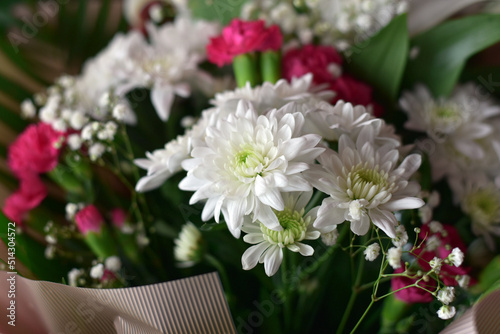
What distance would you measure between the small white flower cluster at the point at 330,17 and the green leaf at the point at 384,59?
1.1 inches

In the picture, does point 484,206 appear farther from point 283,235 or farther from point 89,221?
point 89,221

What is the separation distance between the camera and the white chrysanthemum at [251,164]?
1.01 ft

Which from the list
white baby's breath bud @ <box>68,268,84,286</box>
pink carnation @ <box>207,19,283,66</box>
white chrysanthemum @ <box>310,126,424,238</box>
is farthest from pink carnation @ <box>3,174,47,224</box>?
white chrysanthemum @ <box>310,126,424,238</box>

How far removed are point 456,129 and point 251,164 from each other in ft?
1.08

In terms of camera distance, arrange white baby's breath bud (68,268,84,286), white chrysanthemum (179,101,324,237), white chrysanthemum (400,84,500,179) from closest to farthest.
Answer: white chrysanthemum (179,101,324,237), white baby's breath bud (68,268,84,286), white chrysanthemum (400,84,500,179)

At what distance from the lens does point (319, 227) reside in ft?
1.02

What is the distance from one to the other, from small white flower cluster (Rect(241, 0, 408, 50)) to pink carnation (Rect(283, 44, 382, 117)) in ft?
0.16

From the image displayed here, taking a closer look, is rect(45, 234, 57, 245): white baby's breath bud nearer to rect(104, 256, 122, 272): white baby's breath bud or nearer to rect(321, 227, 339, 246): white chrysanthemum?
rect(104, 256, 122, 272): white baby's breath bud

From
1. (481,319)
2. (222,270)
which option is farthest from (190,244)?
(481,319)

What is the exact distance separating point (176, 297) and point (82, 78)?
46 centimetres

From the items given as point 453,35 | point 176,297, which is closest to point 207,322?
point 176,297

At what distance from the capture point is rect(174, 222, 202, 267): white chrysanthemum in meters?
0.45

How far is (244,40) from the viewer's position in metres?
Answer: 0.48

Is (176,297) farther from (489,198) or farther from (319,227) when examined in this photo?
(489,198)
